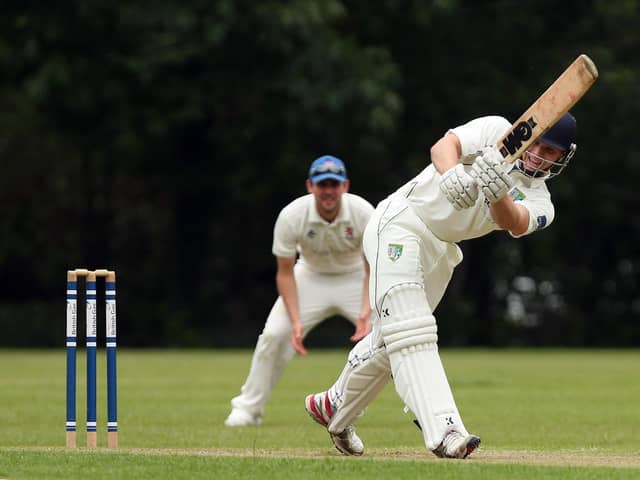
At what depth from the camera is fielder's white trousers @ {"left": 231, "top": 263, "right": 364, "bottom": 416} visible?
10117 mm

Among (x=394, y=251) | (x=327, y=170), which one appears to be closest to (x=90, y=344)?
(x=394, y=251)

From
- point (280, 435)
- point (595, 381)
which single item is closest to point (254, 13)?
point (595, 381)

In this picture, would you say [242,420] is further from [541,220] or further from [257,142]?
[257,142]

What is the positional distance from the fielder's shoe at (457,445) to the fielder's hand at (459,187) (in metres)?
1.01

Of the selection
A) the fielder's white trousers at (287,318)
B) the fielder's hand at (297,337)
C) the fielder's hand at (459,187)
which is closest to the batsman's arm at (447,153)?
the fielder's hand at (459,187)

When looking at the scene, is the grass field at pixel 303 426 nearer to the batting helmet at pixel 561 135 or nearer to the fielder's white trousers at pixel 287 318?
the fielder's white trousers at pixel 287 318

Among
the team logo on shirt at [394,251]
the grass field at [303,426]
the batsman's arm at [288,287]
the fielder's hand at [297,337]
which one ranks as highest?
the team logo on shirt at [394,251]

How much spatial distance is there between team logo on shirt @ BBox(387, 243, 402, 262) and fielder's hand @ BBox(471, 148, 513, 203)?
652 millimetres

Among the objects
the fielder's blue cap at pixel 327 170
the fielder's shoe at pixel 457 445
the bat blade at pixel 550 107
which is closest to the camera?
the bat blade at pixel 550 107

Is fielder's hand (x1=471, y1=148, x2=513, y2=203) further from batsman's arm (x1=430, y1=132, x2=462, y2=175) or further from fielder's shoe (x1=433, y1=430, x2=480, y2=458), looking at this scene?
fielder's shoe (x1=433, y1=430, x2=480, y2=458)

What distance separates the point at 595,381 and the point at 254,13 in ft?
33.2

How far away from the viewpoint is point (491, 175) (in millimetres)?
6348

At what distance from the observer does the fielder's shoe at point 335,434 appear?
291 inches

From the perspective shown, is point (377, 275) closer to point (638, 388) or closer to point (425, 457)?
point (425, 457)
